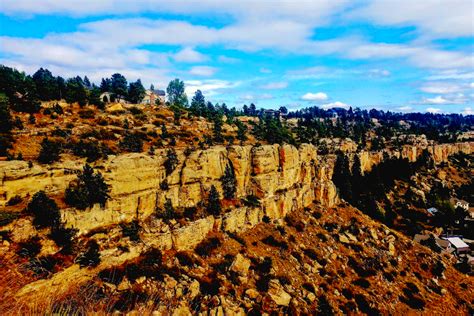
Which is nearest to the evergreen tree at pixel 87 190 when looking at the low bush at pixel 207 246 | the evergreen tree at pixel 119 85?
the low bush at pixel 207 246

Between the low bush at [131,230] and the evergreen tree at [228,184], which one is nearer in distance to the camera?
the low bush at [131,230]

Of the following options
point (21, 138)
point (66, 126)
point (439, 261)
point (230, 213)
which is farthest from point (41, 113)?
point (439, 261)

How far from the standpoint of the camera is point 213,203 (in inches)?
1768

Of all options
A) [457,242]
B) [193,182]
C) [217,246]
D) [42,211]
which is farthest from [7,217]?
[457,242]

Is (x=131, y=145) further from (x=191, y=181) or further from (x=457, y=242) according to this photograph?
(x=457, y=242)

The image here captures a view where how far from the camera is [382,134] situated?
141m

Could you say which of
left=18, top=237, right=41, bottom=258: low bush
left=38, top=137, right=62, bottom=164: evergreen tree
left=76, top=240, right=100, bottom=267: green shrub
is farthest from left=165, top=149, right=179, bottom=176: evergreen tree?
left=18, top=237, right=41, bottom=258: low bush

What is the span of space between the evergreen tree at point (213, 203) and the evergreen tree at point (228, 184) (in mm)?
2648

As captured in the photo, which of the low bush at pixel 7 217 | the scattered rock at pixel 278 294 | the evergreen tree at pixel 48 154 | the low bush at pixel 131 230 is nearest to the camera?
the low bush at pixel 7 217

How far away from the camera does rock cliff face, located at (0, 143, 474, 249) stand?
32.3m

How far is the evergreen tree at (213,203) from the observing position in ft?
146

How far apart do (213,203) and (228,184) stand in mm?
5124

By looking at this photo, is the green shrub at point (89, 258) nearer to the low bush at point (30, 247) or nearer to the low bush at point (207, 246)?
the low bush at point (30, 247)

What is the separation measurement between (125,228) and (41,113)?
31.6 m
